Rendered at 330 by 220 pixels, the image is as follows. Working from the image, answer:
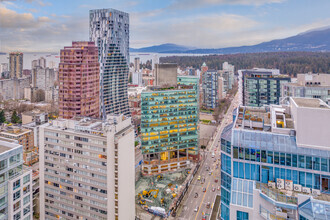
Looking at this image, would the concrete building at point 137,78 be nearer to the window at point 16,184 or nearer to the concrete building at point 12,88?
the concrete building at point 12,88

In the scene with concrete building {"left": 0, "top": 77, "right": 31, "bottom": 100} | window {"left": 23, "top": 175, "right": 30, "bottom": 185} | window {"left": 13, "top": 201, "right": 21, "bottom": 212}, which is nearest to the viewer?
window {"left": 13, "top": 201, "right": 21, "bottom": 212}

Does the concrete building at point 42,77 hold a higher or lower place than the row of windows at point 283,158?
higher

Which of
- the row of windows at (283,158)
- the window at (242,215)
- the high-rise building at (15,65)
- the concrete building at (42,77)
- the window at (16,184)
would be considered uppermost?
the high-rise building at (15,65)

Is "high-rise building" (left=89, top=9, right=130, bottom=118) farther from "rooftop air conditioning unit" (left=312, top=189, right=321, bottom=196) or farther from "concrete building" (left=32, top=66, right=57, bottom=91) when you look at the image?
"concrete building" (left=32, top=66, right=57, bottom=91)

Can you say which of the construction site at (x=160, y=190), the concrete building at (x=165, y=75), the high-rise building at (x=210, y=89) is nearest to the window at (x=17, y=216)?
the construction site at (x=160, y=190)

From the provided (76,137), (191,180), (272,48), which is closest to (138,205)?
(191,180)

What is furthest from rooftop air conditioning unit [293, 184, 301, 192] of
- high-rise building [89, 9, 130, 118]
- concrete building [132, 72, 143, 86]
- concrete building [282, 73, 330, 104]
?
concrete building [132, 72, 143, 86]

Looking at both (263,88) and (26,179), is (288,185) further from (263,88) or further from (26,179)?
(263,88)

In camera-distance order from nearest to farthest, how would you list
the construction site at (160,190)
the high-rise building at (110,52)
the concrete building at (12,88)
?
the construction site at (160,190), the high-rise building at (110,52), the concrete building at (12,88)
